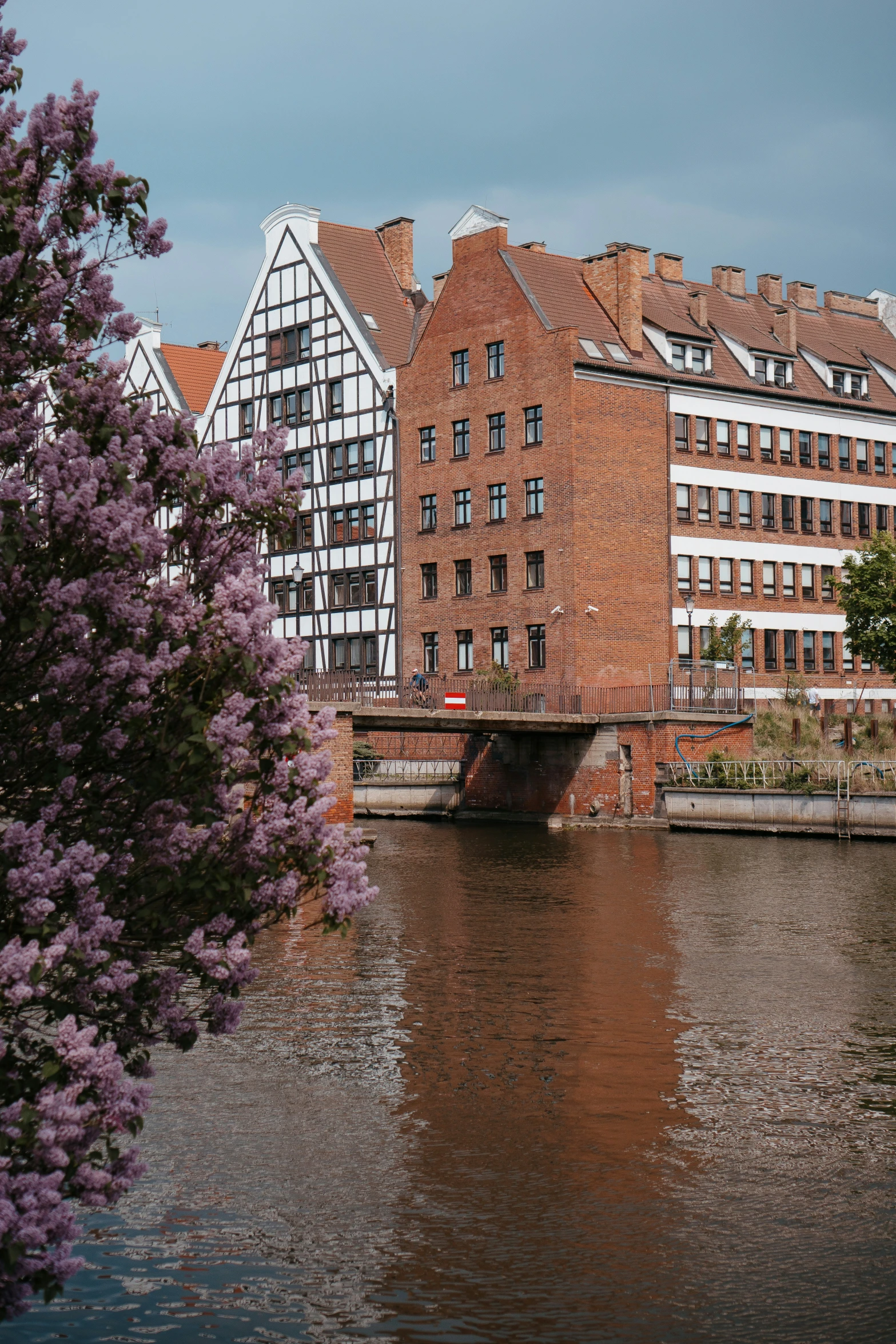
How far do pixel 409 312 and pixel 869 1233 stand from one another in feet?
194

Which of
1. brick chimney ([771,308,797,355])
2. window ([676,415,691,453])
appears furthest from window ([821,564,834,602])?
brick chimney ([771,308,797,355])

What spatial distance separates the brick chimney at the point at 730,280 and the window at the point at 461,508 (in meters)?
16.2

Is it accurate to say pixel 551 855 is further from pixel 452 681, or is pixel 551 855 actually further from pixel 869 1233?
pixel 869 1233

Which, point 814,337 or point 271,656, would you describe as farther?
point 814,337

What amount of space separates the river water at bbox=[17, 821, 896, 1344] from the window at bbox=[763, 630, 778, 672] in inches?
1459

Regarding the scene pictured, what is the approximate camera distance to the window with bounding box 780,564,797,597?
60438mm

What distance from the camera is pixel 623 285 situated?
5788 cm

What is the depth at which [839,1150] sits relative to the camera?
1194cm

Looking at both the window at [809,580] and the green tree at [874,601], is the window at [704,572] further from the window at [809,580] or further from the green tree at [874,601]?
the green tree at [874,601]

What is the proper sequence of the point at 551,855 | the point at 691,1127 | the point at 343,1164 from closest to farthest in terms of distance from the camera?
the point at 343,1164, the point at 691,1127, the point at 551,855

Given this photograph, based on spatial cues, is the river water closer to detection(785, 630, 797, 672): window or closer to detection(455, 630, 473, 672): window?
detection(455, 630, 473, 672): window

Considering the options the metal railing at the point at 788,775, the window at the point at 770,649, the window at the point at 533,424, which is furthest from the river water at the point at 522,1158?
the window at the point at 770,649

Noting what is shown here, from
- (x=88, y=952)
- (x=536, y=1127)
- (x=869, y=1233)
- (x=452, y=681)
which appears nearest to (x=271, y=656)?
(x=88, y=952)

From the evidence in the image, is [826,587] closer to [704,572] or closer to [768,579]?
[768,579]
